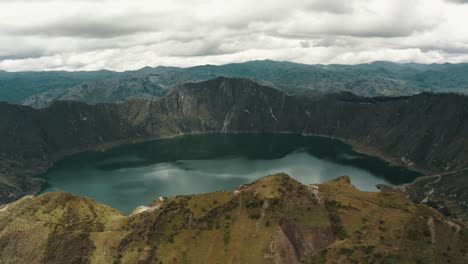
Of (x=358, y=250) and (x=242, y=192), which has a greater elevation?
(x=242, y=192)

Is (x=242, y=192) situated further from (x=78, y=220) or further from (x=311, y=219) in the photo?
(x=78, y=220)

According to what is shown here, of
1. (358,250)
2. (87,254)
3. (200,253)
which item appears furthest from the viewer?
(87,254)

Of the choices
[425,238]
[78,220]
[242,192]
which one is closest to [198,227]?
[242,192]

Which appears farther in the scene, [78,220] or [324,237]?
[78,220]

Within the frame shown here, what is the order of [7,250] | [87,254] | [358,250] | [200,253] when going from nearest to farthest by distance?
[358,250], [200,253], [87,254], [7,250]

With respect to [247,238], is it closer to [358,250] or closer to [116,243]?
[358,250]

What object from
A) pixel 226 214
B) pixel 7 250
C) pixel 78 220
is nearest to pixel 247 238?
pixel 226 214
